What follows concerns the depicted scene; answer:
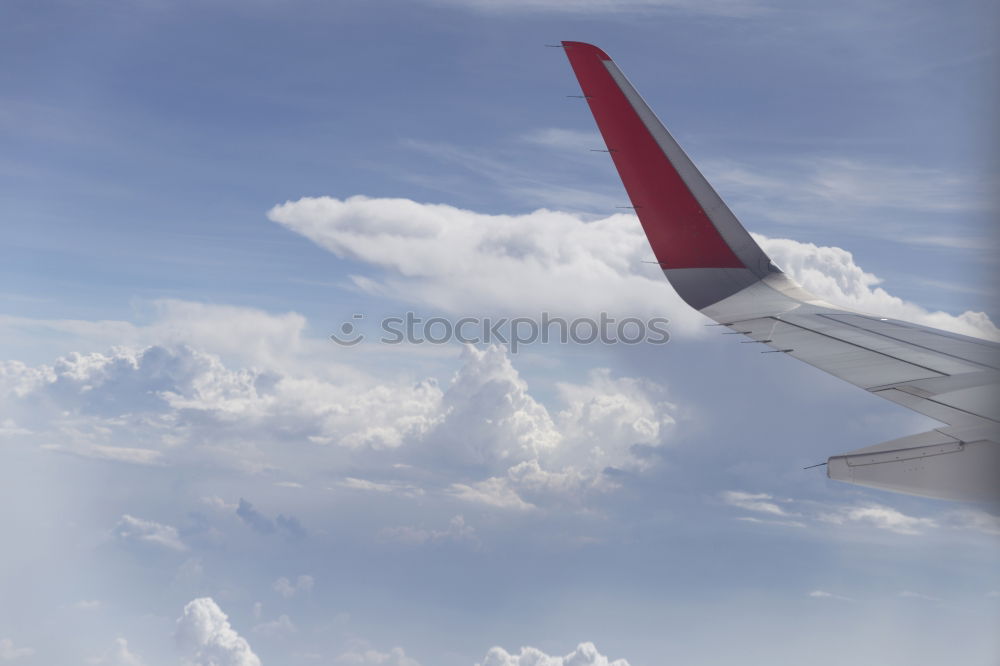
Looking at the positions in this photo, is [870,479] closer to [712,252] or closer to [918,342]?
[918,342]

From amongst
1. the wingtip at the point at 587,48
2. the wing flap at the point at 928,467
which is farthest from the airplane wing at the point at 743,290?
the wing flap at the point at 928,467

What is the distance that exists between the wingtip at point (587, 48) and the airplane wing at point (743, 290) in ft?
0.04

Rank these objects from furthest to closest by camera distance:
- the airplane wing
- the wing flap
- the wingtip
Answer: the wingtip < the airplane wing < the wing flap

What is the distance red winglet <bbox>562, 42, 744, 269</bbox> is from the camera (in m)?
8.12

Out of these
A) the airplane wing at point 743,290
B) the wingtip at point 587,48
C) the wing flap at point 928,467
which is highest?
the wingtip at point 587,48

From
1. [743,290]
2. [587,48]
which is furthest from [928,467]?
[587,48]

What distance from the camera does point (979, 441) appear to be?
4801mm

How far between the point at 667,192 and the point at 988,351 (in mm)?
3567

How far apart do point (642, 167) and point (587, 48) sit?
1.43 metres

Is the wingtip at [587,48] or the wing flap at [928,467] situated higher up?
the wingtip at [587,48]

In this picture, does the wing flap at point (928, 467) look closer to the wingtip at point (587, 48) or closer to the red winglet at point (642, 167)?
the red winglet at point (642, 167)

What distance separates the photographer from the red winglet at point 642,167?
26.6 ft

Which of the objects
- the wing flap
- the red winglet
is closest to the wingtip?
the red winglet

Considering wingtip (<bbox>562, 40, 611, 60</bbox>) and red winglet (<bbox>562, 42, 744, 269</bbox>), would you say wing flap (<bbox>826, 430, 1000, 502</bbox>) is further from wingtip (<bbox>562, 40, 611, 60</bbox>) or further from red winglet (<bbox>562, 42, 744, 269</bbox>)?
wingtip (<bbox>562, 40, 611, 60</bbox>)
